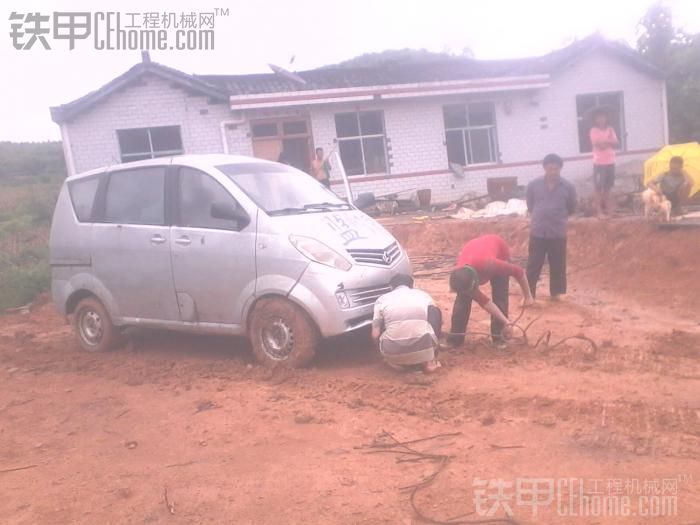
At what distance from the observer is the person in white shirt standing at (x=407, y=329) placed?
4.91m

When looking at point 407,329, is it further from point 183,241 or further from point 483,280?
point 183,241

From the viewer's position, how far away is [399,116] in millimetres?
17312

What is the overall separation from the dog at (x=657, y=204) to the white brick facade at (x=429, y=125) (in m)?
8.50

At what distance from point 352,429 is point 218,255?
86.5 inches

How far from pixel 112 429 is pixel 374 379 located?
80.3 inches

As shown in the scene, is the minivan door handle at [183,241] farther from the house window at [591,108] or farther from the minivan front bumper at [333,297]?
the house window at [591,108]

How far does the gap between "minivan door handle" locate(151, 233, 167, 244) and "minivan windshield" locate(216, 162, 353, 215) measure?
850 millimetres

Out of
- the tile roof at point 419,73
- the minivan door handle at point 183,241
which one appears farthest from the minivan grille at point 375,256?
the tile roof at point 419,73

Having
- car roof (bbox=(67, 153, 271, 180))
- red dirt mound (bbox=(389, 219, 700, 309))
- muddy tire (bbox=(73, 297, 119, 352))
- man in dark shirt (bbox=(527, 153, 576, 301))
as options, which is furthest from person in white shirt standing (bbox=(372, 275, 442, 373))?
red dirt mound (bbox=(389, 219, 700, 309))

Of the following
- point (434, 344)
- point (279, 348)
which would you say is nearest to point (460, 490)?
point (434, 344)

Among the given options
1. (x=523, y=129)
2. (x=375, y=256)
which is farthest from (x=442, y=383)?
(x=523, y=129)

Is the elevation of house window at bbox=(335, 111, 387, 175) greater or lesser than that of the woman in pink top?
greater

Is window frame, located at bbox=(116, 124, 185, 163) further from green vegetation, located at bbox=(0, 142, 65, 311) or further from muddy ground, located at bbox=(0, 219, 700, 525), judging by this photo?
muddy ground, located at bbox=(0, 219, 700, 525)

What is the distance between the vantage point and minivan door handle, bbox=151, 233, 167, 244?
19.3ft
